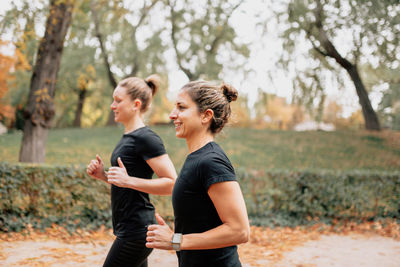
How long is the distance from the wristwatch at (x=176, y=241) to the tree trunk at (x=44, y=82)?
352 inches

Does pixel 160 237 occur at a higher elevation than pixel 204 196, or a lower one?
lower

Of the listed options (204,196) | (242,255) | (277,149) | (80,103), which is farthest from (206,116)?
(80,103)

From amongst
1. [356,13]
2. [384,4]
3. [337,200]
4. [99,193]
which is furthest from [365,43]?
[99,193]

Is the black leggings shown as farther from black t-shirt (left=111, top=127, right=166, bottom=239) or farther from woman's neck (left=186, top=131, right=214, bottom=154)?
A: woman's neck (left=186, top=131, right=214, bottom=154)

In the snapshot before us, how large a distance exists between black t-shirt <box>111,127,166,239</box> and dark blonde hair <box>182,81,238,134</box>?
2.73ft

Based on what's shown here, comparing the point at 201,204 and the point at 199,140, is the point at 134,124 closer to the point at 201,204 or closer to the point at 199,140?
the point at 199,140

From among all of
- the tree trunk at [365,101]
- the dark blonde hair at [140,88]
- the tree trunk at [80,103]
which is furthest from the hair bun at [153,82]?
the tree trunk at [80,103]

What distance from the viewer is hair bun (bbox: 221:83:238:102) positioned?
6.98 ft

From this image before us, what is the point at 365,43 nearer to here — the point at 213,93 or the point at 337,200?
the point at 337,200

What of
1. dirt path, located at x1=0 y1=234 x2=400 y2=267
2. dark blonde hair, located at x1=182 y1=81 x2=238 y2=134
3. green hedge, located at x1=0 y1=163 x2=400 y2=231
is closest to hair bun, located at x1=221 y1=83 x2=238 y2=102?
dark blonde hair, located at x1=182 y1=81 x2=238 y2=134

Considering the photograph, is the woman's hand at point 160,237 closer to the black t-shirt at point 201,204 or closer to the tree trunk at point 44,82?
the black t-shirt at point 201,204

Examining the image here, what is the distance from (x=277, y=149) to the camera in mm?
19812

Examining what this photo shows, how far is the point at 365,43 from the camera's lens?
1552 centimetres

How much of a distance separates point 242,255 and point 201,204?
5093 mm
